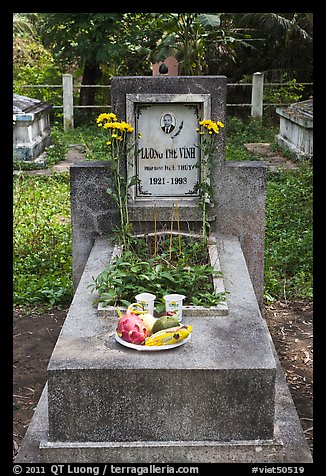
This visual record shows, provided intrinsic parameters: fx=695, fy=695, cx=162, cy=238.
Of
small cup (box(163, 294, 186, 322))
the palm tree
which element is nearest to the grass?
small cup (box(163, 294, 186, 322))

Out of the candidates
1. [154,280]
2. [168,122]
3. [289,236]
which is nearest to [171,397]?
[154,280]

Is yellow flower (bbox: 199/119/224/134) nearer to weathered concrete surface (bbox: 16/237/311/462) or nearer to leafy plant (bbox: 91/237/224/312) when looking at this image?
leafy plant (bbox: 91/237/224/312)

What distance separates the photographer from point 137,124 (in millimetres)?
5133

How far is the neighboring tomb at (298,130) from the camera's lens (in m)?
10.8

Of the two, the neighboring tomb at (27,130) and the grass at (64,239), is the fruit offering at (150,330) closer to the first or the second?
the grass at (64,239)

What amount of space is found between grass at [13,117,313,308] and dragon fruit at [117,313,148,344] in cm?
251

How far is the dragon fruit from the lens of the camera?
354cm

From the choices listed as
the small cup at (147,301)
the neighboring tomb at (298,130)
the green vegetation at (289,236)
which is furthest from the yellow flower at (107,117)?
the neighboring tomb at (298,130)

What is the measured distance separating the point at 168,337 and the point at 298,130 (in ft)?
27.9

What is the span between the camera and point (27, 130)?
11.1 meters

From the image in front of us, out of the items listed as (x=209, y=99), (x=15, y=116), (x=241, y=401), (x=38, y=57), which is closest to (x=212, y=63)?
(x=38, y=57)
